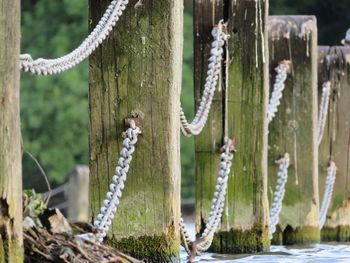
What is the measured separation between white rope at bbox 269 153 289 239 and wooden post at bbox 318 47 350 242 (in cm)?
109

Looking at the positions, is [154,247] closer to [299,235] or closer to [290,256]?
[290,256]

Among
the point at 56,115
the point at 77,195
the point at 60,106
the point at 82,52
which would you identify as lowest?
the point at 77,195

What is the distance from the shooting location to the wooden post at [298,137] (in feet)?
23.6

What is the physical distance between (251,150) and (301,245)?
1.03m

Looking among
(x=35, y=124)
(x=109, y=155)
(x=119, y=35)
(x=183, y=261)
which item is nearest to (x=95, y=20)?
(x=119, y=35)

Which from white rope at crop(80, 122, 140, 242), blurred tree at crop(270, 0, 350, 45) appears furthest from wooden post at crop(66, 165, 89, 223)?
blurred tree at crop(270, 0, 350, 45)

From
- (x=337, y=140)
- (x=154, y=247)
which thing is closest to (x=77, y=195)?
(x=337, y=140)

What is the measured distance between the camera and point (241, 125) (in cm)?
630

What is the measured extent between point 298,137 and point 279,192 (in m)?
0.34

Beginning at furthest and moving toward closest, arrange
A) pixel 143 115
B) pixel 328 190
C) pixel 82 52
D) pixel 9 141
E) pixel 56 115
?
1. pixel 56 115
2. pixel 328 190
3. pixel 143 115
4. pixel 82 52
5. pixel 9 141

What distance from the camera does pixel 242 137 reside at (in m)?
6.28

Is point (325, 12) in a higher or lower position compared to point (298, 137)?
higher

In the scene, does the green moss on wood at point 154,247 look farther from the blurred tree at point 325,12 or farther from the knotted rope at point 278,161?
the blurred tree at point 325,12

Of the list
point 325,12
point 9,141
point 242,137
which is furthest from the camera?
Answer: point 325,12
